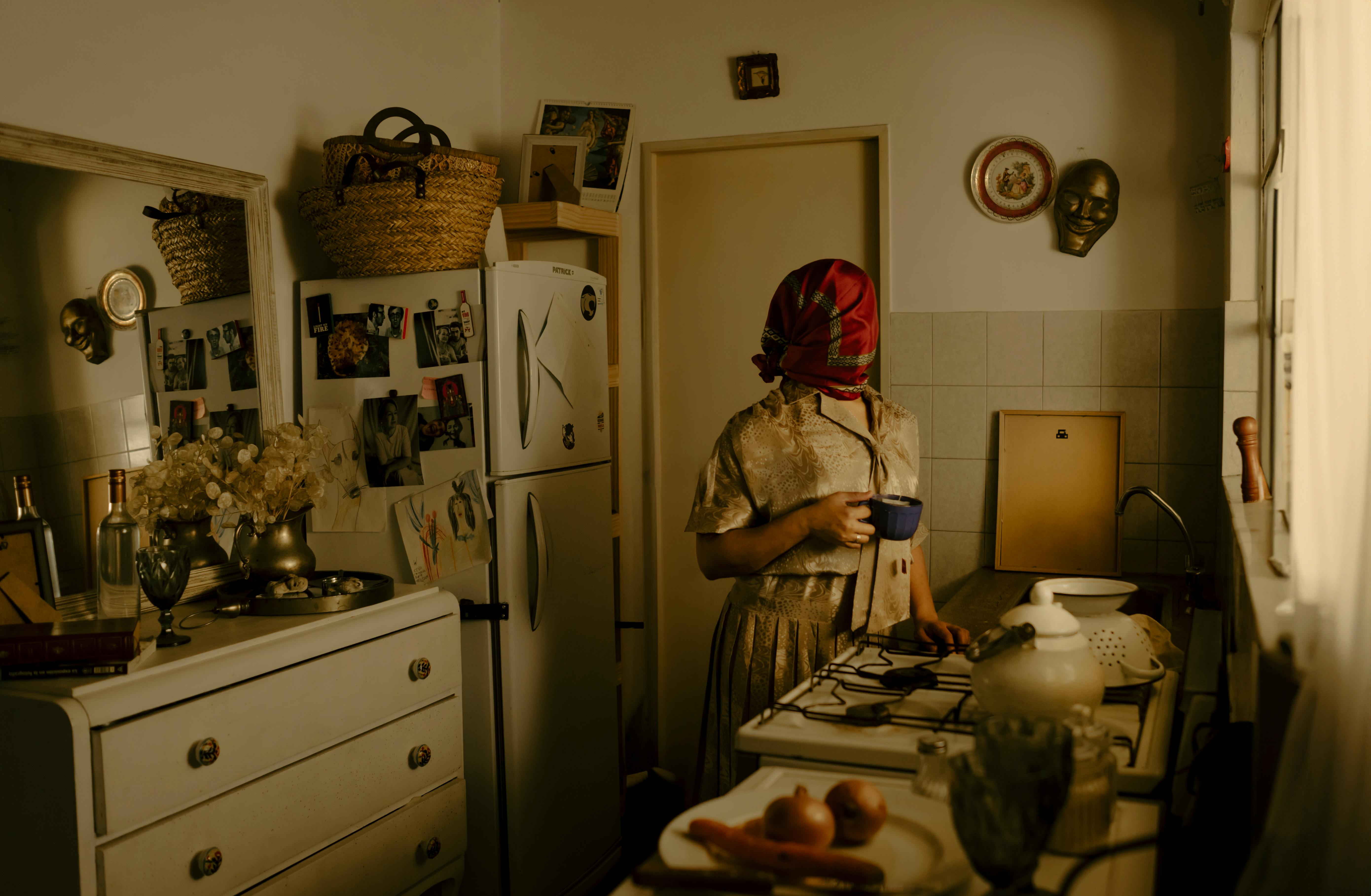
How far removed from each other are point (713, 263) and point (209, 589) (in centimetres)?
185

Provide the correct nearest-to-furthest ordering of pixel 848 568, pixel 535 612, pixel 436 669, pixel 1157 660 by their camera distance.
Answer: pixel 1157 660 < pixel 848 568 < pixel 436 669 < pixel 535 612

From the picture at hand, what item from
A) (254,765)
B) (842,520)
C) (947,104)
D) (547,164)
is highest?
(947,104)

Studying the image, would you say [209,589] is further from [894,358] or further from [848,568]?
[894,358]

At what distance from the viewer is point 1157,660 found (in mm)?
1398

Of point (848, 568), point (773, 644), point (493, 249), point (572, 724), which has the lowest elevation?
point (572, 724)

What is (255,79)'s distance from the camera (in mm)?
2414

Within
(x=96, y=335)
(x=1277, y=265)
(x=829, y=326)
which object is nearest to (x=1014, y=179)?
(x=1277, y=265)

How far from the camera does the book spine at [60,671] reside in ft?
5.12

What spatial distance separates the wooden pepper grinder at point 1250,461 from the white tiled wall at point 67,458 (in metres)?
2.24

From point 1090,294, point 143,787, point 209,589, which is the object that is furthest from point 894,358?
point 143,787

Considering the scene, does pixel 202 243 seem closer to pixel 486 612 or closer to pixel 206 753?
pixel 486 612

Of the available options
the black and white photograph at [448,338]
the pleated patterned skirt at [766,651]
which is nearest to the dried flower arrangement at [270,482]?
the black and white photograph at [448,338]

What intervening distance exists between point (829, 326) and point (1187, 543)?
1460mm

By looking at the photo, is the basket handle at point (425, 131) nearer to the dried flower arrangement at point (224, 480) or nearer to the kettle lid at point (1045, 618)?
the dried flower arrangement at point (224, 480)
